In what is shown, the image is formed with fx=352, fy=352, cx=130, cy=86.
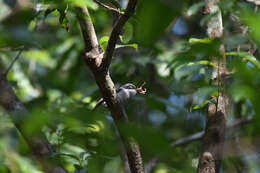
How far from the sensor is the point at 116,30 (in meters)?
0.79

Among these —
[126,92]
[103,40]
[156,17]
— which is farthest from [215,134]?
[156,17]

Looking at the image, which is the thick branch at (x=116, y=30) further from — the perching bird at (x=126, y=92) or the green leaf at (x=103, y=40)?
the perching bird at (x=126, y=92)

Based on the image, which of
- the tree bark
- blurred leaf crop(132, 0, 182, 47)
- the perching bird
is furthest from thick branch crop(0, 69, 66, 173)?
blurred leaf crop(132, 0, 182, 47)

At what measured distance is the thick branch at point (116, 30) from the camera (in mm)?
711

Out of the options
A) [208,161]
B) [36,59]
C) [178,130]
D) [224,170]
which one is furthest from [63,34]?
[208,161]

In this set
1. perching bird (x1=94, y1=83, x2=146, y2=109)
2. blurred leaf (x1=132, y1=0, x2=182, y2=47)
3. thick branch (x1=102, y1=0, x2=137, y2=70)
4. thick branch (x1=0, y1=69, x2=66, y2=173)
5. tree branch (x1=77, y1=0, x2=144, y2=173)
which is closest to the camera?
blurred leaf (x1=132, y1=0, x2=182, y2=47)

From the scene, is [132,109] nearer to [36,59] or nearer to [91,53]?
[91,53]

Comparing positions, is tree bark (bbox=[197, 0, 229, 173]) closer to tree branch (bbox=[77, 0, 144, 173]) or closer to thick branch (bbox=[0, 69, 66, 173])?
tree branch (bbox=[77, 0, 144, 173])

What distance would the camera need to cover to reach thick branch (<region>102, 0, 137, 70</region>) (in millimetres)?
711

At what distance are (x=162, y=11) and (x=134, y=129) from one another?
12 centimetres

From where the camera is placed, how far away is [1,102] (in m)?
1.36

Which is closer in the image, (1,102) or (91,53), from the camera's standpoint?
(91,53)

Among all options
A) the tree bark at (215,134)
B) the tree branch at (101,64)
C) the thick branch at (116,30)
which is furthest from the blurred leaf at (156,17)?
the tree bark at (215,134)

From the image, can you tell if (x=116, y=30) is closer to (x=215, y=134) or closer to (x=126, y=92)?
(x=126, y=92)
